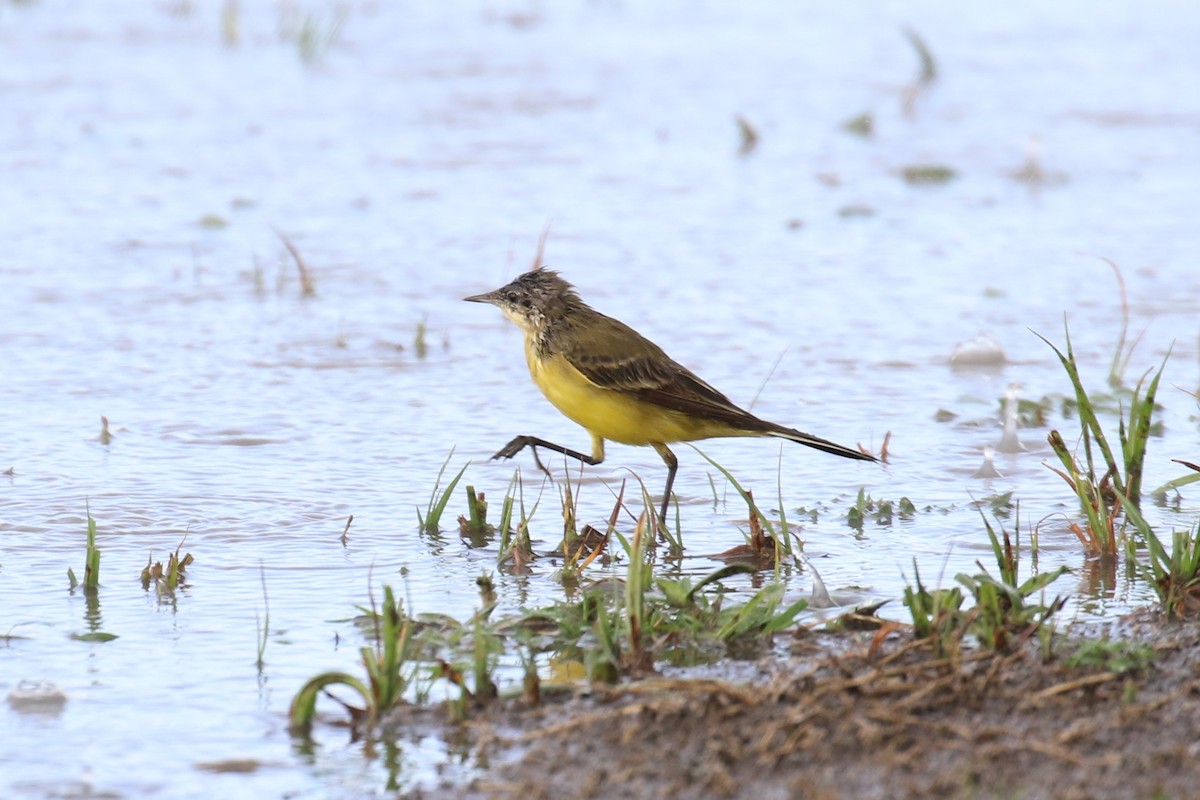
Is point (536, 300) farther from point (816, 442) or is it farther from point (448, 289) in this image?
point (448, 289)

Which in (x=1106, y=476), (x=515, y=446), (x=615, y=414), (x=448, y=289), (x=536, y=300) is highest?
(x=448, y=289)

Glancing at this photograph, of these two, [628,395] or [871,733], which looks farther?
[628,395]

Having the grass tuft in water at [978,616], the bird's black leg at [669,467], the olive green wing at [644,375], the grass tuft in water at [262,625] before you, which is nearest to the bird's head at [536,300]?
the olive green wing at [644,375]

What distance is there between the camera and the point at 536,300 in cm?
692

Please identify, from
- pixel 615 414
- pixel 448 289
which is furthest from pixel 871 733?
pixel 448 289

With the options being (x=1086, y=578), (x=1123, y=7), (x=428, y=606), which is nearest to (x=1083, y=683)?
(x=1086, y=578)

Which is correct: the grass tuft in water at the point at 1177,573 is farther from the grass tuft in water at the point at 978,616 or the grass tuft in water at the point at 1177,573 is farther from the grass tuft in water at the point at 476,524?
the grass tuft in water at the point at 476,524

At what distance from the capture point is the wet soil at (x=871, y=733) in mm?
3932

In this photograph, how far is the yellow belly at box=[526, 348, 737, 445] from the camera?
6469 mm

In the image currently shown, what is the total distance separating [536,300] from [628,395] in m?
0.69

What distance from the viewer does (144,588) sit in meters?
5.52

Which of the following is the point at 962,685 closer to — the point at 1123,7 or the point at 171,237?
the point at 171,237

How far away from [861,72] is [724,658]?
12.6 m

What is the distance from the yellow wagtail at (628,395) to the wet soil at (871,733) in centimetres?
192
